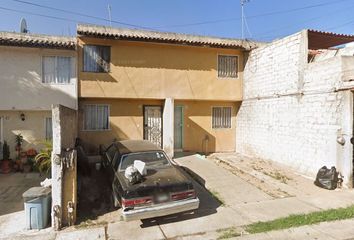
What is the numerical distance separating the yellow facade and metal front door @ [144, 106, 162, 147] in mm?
254

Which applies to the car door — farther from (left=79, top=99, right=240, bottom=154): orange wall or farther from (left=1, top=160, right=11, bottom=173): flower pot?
(left=1, top=160, right=11, bottom=173): flower pot

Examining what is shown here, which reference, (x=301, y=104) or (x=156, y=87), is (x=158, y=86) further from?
(x=301, y=104)

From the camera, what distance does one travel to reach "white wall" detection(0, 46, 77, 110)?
10078 millimetres

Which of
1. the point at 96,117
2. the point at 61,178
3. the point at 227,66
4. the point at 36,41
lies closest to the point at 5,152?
the point at 96,117

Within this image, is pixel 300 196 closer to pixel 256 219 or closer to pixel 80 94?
pixel 256 219

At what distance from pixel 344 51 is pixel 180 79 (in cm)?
729

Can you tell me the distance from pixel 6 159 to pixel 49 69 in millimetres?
4066

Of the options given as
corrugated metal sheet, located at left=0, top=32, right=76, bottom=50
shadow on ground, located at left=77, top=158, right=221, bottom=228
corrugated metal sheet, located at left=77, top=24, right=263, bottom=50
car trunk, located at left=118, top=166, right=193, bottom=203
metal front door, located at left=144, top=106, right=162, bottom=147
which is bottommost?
shadow on ground, located at left=77, top=158, right=221, bottom=228

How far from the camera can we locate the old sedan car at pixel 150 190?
211 inches

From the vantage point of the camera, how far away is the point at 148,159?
273 inches

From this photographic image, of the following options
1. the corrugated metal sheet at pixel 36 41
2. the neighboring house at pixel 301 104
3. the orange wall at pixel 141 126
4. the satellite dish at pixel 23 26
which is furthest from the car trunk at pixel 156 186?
the satellite dish at pixel 23 26

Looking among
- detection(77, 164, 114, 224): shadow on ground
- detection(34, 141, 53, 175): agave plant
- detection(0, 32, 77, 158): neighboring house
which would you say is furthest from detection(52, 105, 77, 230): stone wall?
Result: detection(0, 32, 77, 158): neighboring house

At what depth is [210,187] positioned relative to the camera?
26.6 feet

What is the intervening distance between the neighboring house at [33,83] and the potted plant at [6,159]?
20 centimetres
